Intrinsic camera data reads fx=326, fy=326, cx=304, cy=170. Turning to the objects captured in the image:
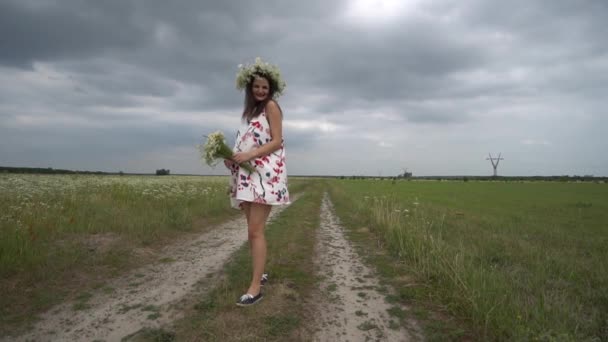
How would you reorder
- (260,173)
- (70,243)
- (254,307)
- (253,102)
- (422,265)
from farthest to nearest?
(70,243), (422,265), (253,102), (260,173), (254,307)

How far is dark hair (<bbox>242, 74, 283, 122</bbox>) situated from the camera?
165 inches

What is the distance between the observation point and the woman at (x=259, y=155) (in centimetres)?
404

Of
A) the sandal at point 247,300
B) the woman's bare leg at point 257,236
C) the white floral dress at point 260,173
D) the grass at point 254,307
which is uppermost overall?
the white floral dress at point 260,173

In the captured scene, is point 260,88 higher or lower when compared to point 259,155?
higher

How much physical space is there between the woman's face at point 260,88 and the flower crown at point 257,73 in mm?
91

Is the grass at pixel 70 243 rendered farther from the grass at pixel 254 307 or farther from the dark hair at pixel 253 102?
the dark hair at pixel 253 102

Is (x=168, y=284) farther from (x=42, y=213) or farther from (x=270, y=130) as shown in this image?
(x=42, y=213)

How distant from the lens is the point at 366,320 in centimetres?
366

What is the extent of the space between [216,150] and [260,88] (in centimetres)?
97

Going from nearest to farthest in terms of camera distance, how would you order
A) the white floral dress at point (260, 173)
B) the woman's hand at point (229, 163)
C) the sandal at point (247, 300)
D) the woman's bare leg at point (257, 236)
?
the sandal at point (247, 300) < the white floral dress at point (260, 173) < the woman's bare leg at point (257, 236) < the woman's hand at point (229, 163)

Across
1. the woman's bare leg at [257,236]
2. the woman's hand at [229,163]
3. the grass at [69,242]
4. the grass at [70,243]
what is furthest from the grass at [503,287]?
the grass at [69,242]

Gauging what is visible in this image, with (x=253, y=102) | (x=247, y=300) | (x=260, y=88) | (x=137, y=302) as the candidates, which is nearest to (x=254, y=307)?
(x=247, y=300)

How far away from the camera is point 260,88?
4.16 m

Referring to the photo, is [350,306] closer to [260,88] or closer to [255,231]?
[255,231]
